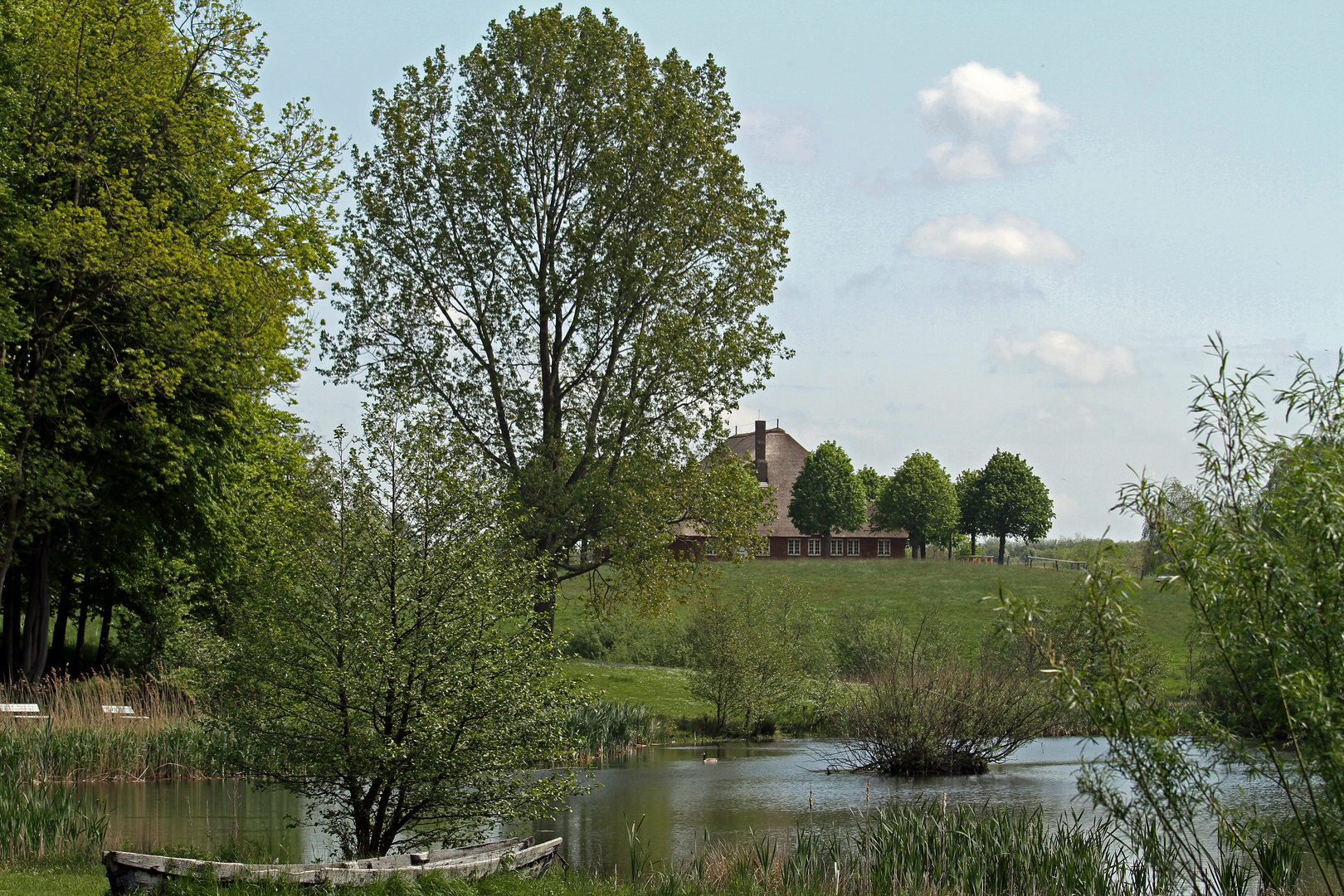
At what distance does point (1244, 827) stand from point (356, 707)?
26.5 ft

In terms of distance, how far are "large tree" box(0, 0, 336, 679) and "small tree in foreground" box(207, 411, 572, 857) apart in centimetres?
943

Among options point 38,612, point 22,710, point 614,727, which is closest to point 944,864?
point 22,710

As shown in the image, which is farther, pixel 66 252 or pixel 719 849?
pixel 66 252

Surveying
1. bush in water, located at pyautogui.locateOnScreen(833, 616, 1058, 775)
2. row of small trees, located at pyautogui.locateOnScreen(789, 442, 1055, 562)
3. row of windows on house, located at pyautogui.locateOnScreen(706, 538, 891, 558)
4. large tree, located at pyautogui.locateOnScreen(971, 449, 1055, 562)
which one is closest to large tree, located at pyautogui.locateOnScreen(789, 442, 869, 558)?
row of small trees, located at pyautogui.locateOnScreen(789, 442, 1055, 562)

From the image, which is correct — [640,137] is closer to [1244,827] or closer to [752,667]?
[752,667]

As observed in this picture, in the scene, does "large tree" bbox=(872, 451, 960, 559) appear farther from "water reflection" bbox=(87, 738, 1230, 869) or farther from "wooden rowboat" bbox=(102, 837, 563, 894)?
"wooden rowboat" bbox=(102, 837, 563, 894)

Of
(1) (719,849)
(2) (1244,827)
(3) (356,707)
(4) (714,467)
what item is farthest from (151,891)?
(4) (714,467)

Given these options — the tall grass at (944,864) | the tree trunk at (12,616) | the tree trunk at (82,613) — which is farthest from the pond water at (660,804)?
the tree trunk at (82,613)

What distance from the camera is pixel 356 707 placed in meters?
11.4

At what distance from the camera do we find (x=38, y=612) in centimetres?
2488

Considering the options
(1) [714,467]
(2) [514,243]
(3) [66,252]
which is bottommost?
(1) [714,467]

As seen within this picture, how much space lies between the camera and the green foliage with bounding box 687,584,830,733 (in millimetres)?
30172

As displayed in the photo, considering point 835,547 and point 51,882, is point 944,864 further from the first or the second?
point 835,547

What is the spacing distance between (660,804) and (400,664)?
908 cm
